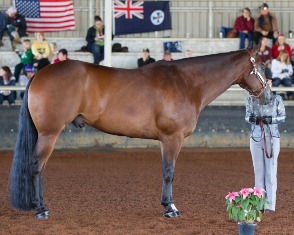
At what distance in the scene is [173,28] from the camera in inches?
963

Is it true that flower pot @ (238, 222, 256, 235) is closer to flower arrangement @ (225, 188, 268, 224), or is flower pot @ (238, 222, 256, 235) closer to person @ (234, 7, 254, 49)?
flower arrangement @ (225, 188, 268, 224)

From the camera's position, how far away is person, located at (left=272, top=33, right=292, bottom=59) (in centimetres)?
2118

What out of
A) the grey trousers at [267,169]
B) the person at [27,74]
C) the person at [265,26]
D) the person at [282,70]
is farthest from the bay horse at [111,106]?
the person at [265,26]

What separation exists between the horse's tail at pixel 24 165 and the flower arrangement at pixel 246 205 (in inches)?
106

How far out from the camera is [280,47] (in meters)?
21.3

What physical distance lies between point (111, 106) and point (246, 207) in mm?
2493

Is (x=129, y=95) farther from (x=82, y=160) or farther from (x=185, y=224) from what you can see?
(x=82, y=160)

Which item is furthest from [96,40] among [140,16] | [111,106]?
[111,106]

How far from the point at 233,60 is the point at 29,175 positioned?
116 inches

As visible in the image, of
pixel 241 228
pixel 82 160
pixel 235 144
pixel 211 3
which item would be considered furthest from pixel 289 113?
pixel 241 228

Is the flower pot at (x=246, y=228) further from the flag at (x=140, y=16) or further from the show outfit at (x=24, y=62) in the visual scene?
the flag at (x=140, y=16)

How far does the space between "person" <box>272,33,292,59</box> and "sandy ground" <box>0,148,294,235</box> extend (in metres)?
3.93

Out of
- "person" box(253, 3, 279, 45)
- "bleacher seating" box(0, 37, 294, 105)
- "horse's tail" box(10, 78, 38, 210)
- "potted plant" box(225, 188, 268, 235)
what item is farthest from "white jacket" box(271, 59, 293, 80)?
"potted plant" box(225, 188, 268, 235)

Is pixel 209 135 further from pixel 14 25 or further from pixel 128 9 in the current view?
pixel 14 25
